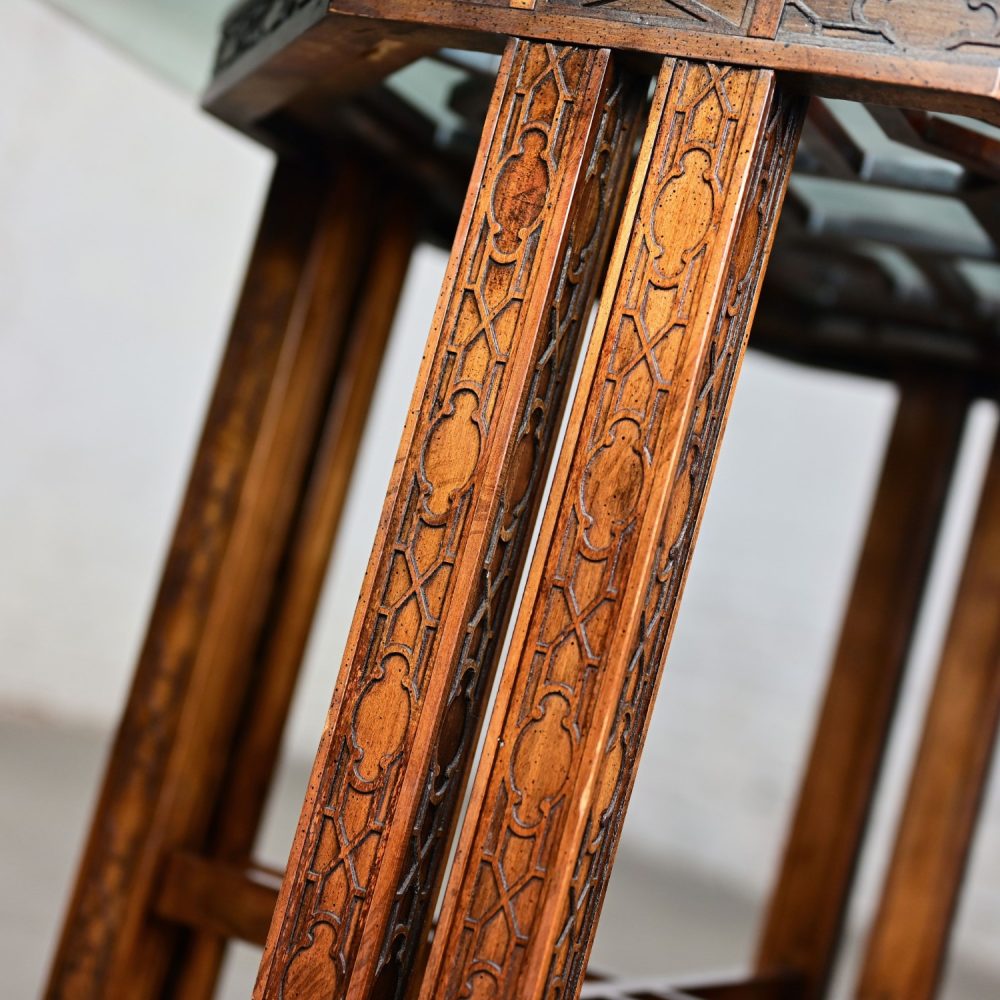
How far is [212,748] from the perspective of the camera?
519 centimetres

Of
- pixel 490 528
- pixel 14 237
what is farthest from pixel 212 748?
pixel 14 237

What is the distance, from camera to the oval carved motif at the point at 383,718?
2857mm

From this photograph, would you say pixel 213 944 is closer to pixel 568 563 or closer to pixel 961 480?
pixel 568 563

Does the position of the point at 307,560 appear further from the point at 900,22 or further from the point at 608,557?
A: the point at 900,22

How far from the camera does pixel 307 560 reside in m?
5.39

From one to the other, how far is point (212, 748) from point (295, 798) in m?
7.93

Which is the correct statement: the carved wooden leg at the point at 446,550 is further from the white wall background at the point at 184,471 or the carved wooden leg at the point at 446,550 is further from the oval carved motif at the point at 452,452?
the white wall background at the point at 184,471

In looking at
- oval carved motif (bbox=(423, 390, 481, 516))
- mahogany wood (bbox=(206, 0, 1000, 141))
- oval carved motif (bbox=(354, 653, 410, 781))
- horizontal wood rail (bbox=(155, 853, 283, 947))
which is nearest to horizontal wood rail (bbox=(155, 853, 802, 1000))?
horizontal wood rail (bbox=(155, 853, 283, 947))

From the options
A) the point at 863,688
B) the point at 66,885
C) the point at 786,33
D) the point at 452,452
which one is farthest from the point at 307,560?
the point at 66,885

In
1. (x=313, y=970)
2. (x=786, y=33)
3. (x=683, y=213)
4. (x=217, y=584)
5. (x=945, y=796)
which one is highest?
(x=786, y=33)

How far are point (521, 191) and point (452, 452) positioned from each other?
0.55 m

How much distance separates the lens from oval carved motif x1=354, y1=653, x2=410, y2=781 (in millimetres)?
2857

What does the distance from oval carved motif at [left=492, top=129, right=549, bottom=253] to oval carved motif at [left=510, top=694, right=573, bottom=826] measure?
93 centimetres

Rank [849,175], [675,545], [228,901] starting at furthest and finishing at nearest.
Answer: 1. [228,901]
2. [849,175]
3. [675,545]
